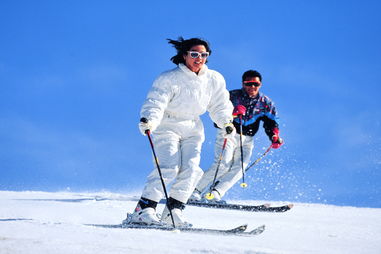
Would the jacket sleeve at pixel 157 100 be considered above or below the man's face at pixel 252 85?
below

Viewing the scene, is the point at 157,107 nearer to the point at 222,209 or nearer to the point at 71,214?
the point at 71,214

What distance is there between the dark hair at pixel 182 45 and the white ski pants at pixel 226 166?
272 centimetres

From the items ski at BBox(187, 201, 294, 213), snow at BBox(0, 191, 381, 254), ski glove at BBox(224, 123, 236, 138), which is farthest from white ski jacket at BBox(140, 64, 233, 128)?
ski at BBox(187, 201, 294, 213)

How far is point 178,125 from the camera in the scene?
4539 mm

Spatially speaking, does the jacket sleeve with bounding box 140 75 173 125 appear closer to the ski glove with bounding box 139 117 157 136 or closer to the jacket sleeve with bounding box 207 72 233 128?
the ski glove with bounding box 139 117 157 136

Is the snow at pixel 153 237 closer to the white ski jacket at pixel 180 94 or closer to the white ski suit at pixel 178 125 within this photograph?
the white ski suit at pixel 178 125

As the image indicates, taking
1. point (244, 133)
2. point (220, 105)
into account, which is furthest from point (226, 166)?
point (220, 105)

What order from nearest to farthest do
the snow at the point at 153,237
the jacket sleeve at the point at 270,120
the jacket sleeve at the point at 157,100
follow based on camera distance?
the snow at the point at 153,237 < the jacket sleeve at the point at 157,100 < the jacket sleeve at the point at 270,120

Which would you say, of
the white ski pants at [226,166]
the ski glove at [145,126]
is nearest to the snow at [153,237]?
the ski glove at [145,126]

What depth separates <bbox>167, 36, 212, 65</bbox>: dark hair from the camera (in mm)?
4828

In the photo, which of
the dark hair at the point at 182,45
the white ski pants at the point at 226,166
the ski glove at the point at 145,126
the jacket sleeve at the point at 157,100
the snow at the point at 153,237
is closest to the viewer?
the snow at the point at 153,237

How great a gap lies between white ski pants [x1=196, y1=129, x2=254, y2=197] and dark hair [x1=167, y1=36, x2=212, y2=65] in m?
2.72

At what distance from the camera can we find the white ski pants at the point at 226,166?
742 cm

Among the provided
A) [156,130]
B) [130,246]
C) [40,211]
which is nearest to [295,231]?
[156,130]
